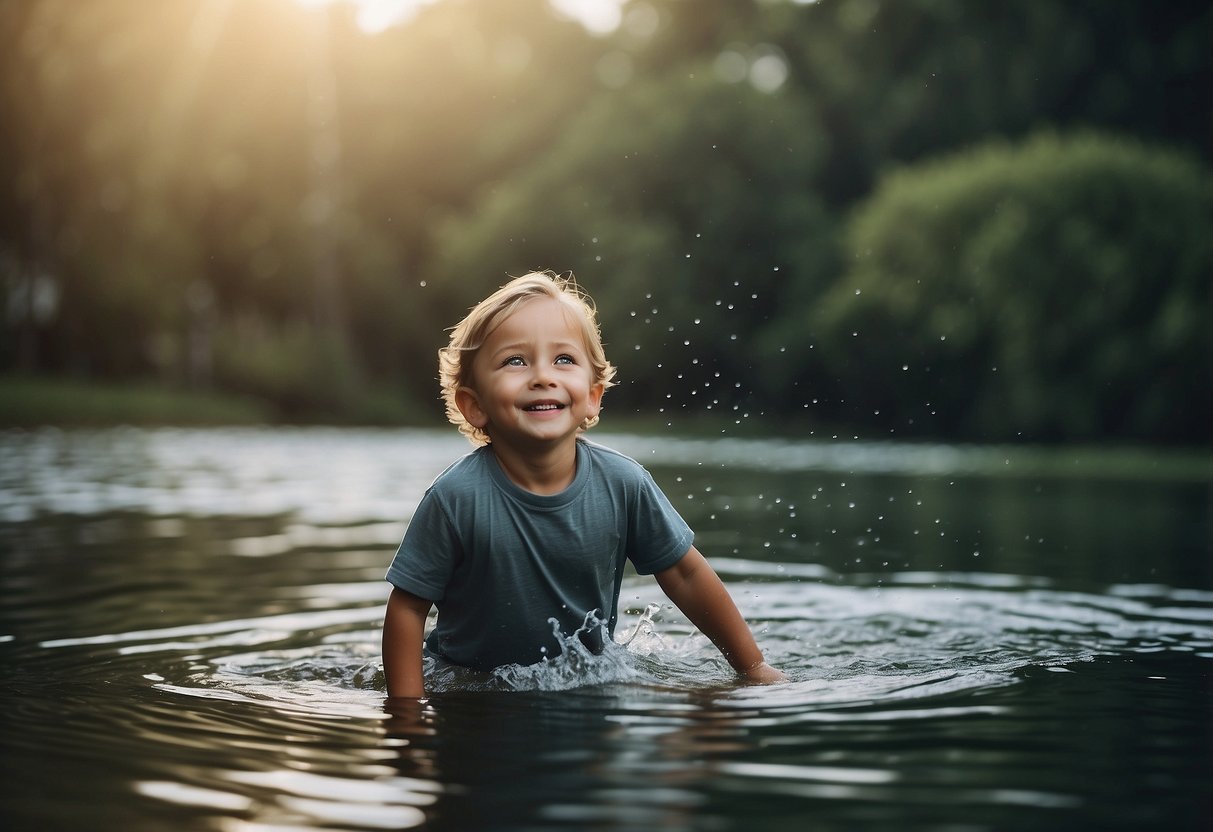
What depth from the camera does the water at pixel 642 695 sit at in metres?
2.71

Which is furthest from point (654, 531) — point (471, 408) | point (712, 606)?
point (471, 408)

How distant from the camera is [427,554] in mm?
3922

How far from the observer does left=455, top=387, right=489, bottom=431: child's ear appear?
4125mm

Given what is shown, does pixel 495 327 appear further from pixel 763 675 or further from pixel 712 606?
pixel 763 675

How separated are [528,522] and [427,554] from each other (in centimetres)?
28

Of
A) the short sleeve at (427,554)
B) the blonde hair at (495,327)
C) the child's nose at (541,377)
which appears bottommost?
the short sleeve at (427,554)

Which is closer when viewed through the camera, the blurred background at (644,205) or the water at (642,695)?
the water at (642,695)

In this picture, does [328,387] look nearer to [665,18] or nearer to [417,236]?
[417,236]

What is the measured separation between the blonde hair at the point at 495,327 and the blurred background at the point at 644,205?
19.7 meters

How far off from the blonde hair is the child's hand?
82 centimetres

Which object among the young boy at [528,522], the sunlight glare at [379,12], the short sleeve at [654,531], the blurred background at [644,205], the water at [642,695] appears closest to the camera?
the water at [642,695]

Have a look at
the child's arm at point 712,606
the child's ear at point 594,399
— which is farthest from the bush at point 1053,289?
the child's ear at point 594,399

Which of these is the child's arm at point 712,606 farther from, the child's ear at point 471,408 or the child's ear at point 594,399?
the child's ear at point 471,408

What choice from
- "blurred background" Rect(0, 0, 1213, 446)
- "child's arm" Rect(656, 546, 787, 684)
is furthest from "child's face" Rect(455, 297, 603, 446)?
"blurred background" Rect(0, 0, 1213, 446)
